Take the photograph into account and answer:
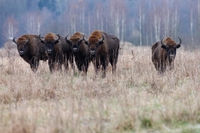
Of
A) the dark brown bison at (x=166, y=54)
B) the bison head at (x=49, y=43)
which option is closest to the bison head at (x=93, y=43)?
the bison head at (x=49, y=43)

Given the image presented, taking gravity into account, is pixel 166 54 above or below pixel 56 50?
below

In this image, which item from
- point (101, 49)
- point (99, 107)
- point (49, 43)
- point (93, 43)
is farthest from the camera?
point (49, 43)

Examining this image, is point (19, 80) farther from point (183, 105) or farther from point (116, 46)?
point (116, 46)

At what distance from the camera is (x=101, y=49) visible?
14.1 meters

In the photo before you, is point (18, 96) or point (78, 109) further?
point (18, 96)

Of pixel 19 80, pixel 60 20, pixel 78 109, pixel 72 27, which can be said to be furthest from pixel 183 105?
pixel 60 20

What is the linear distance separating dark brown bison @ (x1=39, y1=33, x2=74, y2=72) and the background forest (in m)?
23.5

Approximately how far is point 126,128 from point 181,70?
6.28 metres

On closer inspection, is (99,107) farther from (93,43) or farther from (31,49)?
(31,49)

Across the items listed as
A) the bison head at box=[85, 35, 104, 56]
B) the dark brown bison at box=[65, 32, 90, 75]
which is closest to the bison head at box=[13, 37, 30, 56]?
the dark brown bison at box=[65, 32, 90, 75]

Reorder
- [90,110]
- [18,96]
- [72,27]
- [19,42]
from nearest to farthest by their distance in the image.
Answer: [90,110], [18,96], [19,42], [72,27]

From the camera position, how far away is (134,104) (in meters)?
7.09

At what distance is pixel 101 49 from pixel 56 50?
2110 millimetres

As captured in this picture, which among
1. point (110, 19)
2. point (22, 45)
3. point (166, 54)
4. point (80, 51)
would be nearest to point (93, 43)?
point (80, 51)
